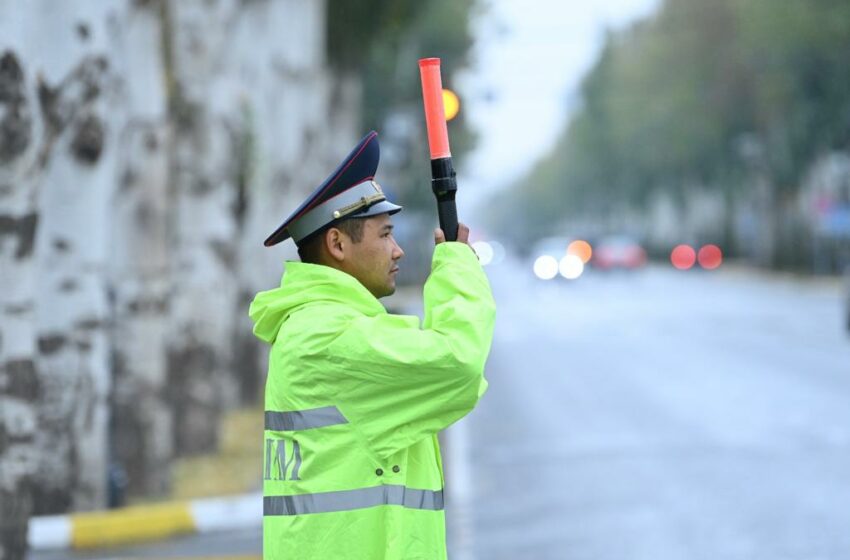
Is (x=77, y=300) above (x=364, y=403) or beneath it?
above

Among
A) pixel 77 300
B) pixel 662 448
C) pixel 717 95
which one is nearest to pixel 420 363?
pixel 77 300

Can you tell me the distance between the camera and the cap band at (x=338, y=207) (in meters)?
3.84

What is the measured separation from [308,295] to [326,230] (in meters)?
0.16

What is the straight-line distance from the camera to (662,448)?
15.2 metres

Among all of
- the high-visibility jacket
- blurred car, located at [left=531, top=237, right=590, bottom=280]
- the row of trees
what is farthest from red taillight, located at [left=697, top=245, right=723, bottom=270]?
the high-visibility jacket

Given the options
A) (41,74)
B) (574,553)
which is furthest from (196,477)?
(41,74)

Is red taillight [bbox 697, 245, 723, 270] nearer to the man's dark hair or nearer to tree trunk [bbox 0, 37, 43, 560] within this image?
tree trunk [bbox 0, 37, 43, 560]

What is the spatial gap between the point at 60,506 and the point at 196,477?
265 cm

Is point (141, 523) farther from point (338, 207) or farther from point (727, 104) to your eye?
point (727, 104)

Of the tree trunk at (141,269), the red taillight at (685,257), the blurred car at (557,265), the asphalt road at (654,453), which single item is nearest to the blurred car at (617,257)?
the blurred car at (557,265)

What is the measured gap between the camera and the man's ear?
3.86 metres

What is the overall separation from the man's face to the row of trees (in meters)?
49.4

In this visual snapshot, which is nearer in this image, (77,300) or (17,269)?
(17,269)

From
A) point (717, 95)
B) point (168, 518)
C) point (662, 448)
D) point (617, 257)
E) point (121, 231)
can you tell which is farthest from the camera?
point (717, 95)
